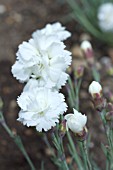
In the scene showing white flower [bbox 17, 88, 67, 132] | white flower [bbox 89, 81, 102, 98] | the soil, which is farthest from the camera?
the soil

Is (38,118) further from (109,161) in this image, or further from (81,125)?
(109,161)

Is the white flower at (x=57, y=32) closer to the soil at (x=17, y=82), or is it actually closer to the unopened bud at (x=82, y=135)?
the unopened bud at (x=82, y=135)

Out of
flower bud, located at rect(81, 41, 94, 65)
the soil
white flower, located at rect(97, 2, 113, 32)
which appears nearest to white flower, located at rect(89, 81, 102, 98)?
flower bud, located at rect(81, 41, 94, 65)

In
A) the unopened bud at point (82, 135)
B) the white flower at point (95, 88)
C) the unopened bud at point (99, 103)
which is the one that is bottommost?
the unopened bud at point (82, 135)

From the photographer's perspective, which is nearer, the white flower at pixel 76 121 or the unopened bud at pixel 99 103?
the white flower at pixel 76 121

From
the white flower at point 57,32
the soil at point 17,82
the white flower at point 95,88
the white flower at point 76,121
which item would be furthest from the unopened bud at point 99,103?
the soil at point 17,82

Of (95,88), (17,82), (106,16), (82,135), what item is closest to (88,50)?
(95,88)

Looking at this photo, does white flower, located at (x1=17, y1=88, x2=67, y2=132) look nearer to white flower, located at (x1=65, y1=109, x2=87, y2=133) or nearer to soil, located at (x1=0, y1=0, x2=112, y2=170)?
white flower, located at (x1=65, y1=109, x2=87, y2=133)
